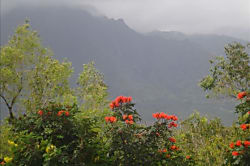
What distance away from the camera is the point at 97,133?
15.6 ft

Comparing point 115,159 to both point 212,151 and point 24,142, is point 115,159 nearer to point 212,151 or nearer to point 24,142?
point 24,142

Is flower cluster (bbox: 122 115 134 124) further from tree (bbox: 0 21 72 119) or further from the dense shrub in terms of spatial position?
tree (bbox: 0 21 72 119)

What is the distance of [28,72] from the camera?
17844 mm

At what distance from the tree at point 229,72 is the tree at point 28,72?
46.9 ft

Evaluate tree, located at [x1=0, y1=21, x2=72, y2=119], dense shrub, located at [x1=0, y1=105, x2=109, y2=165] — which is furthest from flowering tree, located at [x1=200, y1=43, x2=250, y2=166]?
dense shrub, located at [x1=0, y1=105, x2=109, y2=165]

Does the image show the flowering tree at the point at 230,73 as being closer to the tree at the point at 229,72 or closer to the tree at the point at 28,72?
the tree at the point at 229,72

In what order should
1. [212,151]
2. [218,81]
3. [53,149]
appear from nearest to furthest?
[53,149], [212,151], [218,81]

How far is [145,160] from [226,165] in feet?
6.35

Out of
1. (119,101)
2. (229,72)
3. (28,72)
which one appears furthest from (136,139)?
(229,72)

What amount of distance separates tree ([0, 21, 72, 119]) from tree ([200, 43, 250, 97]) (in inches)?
563

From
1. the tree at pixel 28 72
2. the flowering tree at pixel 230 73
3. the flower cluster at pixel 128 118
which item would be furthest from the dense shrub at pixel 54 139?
the flowering tree at pixel 230 73

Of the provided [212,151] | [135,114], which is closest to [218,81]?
[212,151]

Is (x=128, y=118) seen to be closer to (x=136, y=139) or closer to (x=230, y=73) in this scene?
(x=136, y=139)

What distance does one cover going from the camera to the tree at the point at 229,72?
23797mm
